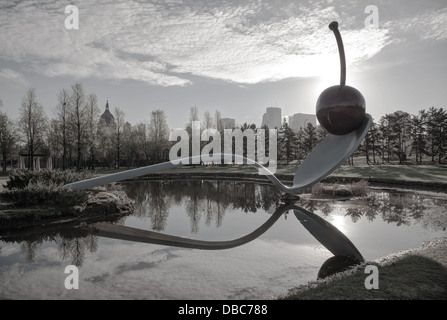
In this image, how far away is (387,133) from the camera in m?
43.8

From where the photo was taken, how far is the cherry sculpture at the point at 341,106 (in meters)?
11.3

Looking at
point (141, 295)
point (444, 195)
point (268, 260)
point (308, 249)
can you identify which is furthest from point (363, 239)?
point (444, 195)

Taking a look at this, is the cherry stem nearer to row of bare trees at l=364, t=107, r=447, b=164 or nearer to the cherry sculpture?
the cherry sculpture

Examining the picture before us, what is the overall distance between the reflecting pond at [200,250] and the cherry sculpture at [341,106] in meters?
3.67

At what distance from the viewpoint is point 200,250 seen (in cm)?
809

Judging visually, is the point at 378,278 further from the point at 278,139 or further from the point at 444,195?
the point at 278,139

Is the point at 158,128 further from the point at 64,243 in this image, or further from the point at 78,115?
the point at 64,243

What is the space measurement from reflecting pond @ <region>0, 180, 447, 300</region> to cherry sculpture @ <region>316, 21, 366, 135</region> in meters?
3.67

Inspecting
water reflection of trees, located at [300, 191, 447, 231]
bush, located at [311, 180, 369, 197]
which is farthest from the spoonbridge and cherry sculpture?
bush, located at [311, 180, 369, 197]

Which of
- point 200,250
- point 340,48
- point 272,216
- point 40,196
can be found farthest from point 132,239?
point 340,48

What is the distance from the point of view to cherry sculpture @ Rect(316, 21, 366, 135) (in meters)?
11.3

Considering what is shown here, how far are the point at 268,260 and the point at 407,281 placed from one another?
2926mm

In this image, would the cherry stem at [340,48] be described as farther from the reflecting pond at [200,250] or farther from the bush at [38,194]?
the bush at [38,194]

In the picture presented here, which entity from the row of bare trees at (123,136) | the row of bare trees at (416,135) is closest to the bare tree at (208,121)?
the row of bare trees at (123,136)
